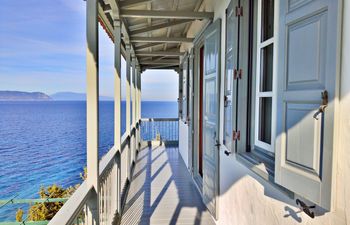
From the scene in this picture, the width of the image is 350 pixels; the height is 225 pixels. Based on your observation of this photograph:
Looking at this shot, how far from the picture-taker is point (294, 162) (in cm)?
125

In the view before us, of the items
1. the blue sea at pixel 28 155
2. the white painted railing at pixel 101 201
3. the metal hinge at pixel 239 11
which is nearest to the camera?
the white painted railing at pixel 101 201

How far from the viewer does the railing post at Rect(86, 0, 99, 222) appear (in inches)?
86.9

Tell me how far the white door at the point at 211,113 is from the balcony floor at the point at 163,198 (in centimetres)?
31

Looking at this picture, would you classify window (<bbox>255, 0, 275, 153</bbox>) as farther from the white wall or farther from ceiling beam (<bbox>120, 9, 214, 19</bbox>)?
the white wall

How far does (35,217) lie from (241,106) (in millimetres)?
3859

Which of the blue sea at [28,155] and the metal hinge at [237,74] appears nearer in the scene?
the metal hinge at [237,74]

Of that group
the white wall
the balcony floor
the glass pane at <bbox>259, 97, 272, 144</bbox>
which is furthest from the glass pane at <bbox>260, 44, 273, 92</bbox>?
the white wall

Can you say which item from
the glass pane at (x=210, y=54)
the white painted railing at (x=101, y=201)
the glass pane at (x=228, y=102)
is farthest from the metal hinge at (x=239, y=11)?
the white painted railing at (x=101, y=201)

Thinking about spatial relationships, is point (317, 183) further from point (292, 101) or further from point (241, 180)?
point (241, 180)

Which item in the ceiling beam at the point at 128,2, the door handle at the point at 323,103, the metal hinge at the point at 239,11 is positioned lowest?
the door handle at the point at 323,103

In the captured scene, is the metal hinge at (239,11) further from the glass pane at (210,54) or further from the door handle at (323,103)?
the door handle at (323,103)

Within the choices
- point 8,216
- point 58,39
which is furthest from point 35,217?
point 58,39

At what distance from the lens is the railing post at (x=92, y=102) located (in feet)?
7.24

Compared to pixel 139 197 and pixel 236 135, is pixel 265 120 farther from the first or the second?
pixel 139 197
